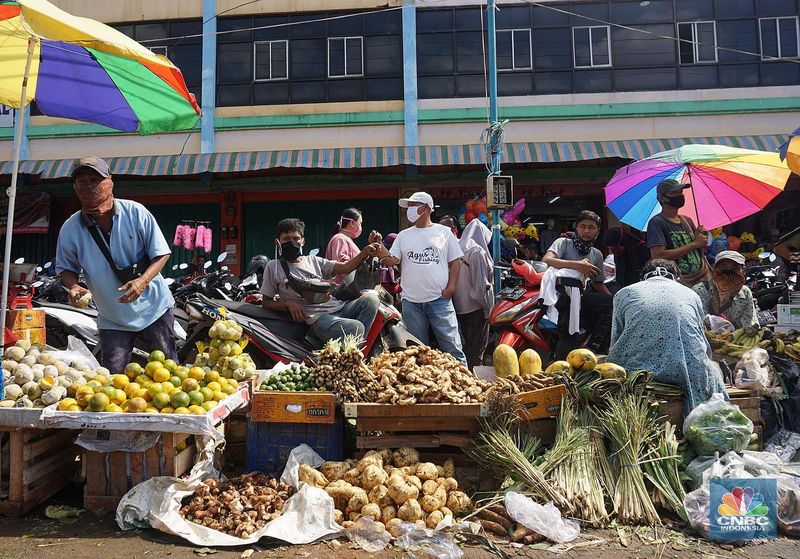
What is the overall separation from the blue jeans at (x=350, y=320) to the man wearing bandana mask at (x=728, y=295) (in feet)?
10.7

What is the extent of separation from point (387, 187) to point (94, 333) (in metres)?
7.51

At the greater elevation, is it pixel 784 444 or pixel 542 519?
pixel 784 444

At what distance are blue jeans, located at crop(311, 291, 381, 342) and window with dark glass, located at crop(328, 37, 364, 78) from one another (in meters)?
9.08

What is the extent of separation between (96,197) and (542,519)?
3583 mm

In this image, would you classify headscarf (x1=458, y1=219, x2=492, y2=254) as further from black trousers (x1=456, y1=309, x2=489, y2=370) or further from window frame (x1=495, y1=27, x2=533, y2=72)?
window frame (x1=495, y1=27, x2=533, y2=72)

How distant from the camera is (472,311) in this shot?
5.99 meters

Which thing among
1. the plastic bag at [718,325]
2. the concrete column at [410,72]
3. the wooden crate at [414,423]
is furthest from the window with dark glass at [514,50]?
the wooden crate at [414,423]

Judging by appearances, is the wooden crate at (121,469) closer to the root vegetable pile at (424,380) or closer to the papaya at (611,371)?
the root vegetable pile at (424,380)

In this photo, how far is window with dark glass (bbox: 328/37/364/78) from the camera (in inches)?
513

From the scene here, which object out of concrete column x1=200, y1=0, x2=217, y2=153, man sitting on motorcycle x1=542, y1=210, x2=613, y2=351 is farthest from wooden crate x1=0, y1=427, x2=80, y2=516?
concrete column x1=200, y1=0, x2=217, y2=153

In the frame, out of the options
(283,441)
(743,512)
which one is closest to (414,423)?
(283,441)

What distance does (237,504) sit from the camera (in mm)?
3234

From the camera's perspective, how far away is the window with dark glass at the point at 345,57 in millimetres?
13023

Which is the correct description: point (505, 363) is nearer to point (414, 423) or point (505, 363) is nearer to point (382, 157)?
point (414, 423)
